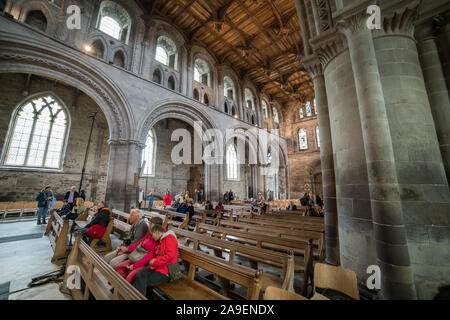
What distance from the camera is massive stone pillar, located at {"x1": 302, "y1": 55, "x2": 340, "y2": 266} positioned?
3.46m

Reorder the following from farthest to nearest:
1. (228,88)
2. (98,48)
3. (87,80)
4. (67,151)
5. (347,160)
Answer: (228,88), (67,151), (98,48), (87,80), (347,160)

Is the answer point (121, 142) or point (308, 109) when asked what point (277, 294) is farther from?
point (308, 109)

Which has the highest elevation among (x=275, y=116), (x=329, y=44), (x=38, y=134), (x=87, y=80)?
(x=275, y=116)

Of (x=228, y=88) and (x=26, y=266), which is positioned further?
(x=228, y=88)

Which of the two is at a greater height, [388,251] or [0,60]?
[0,60]

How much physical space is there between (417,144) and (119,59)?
11.7 m

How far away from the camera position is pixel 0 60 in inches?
233

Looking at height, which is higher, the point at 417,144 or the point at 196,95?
the point at 196,95

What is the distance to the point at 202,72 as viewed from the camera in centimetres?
1350

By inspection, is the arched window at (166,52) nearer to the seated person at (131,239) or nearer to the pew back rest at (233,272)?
the seated person at (131,239)

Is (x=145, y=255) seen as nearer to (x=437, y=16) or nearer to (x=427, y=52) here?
(x=427, y=52)

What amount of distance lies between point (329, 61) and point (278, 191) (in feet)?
52.7

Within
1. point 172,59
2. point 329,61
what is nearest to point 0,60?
point 172,59

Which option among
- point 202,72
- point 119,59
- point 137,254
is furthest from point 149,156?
point 137,254
